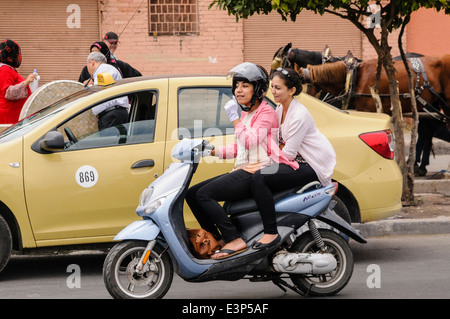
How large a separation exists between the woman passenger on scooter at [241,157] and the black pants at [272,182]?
0.07 metres

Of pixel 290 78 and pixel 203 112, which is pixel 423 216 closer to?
pixel 203 112

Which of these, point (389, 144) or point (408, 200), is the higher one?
point (389, 144)

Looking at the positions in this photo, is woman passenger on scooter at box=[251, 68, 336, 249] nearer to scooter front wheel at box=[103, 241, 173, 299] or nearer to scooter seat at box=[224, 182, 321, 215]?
scooter seat at box=[224, 182, 321, 215]

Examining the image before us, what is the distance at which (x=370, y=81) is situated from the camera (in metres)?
11.7

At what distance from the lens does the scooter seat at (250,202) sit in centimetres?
584

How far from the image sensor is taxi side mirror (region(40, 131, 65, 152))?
6.55 m

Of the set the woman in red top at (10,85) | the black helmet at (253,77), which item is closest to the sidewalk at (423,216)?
the black helmet at (253,77)

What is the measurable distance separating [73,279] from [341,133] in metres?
2.66

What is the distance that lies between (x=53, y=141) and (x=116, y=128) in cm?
67

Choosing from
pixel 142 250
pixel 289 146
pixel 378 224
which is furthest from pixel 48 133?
pixel 378 224

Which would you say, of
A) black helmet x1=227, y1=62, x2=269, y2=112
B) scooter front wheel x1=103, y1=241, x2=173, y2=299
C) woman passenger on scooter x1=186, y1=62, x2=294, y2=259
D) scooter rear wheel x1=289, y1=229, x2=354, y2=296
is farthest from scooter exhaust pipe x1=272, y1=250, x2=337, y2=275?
black helmet x1=227, y1=62, x2=269, y2=112

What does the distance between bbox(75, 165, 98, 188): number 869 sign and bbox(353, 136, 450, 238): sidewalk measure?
3.25m

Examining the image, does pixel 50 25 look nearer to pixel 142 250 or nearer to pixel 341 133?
pixel 341 133

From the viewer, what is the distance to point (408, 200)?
396 inches
